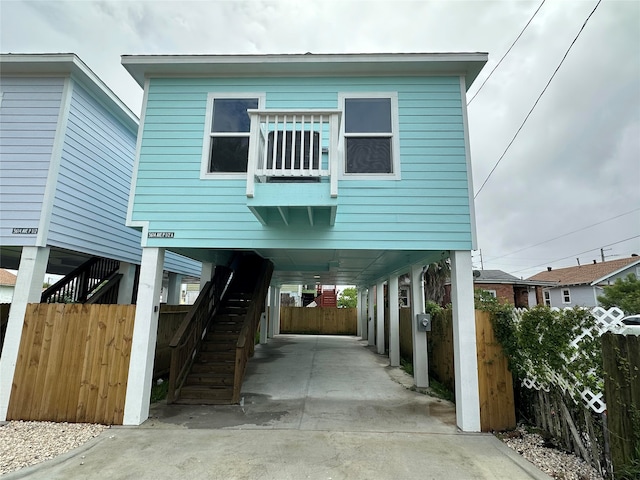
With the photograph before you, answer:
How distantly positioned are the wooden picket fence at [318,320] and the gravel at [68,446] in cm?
1546

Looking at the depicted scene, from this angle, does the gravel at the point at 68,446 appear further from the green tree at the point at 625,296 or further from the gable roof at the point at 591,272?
the gable roof at the point at 591,272

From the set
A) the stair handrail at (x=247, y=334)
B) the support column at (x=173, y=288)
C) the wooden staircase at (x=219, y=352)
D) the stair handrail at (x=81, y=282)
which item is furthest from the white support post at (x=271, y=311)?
the stair handrail at (x=81, y=282)

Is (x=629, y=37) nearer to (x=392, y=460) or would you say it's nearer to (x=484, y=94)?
(x=484, y=94)

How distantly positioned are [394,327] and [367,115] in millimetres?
6088

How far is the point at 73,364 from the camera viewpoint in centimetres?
473

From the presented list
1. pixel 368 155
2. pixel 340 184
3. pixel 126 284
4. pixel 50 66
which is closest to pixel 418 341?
pixel 340 184

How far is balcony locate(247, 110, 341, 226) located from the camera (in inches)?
166

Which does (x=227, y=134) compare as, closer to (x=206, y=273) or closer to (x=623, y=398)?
(x=206, y=273)

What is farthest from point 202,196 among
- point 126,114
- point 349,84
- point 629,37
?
point 629,37

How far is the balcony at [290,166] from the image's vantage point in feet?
13.8

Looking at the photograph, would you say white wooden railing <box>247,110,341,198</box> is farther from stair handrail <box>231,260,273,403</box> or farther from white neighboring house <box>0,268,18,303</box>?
white neighboring house <box>0,268,18,303</box>

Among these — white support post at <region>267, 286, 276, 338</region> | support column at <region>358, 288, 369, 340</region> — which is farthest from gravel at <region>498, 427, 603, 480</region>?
white support post at <region>267, 286, 276, 338</region>

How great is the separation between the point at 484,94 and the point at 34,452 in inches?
385

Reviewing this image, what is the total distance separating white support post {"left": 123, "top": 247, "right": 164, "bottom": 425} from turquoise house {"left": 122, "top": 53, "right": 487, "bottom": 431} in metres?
0.02
